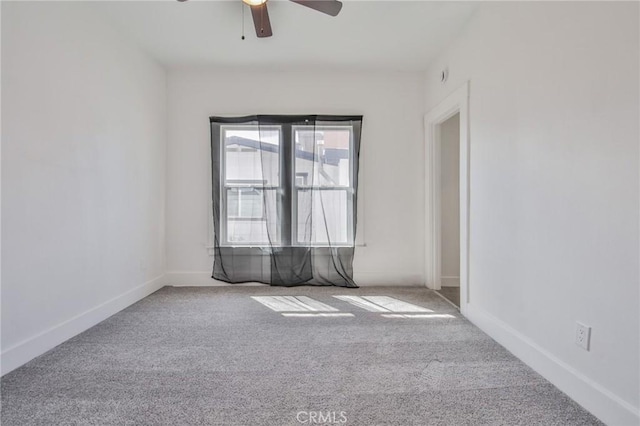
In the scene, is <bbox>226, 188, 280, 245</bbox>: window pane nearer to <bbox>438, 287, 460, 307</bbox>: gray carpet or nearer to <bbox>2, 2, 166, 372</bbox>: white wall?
<bbox>2, 2, 166, 372</bbox>: white wall

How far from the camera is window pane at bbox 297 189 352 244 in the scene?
399 centimetres

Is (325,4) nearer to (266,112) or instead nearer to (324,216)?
(266,112)

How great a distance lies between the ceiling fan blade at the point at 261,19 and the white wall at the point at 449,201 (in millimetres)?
2410

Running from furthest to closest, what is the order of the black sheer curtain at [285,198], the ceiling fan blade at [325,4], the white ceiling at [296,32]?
the black sheer curtain at [285,198] < the white ceiling at [296,32] < the ceiling fan blade at [325,4]

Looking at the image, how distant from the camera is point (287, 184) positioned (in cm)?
A: 398

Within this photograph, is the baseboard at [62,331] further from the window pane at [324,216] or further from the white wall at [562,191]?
the white wall at [562,191]

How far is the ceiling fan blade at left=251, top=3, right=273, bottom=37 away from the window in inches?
52.3

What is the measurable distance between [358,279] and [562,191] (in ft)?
8.41

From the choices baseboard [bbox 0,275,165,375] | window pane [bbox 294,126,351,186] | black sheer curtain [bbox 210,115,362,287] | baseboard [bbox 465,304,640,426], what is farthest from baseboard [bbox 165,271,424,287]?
baseboard [bbox 465,304,640,426]

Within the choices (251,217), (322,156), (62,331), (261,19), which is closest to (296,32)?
(261,19)

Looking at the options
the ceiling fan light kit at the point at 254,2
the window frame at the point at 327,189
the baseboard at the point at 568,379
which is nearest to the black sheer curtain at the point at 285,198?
the window frame at the point at 327,189

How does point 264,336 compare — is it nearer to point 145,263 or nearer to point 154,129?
point 145,263

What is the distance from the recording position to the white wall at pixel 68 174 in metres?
2.01

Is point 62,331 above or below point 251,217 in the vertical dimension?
below
